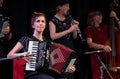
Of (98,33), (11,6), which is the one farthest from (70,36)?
(11,6)

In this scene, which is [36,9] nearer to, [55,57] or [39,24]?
[39,24]

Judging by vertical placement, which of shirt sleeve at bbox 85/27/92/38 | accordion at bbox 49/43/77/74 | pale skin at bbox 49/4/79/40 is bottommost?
accordion at bbox 49/43/77/74

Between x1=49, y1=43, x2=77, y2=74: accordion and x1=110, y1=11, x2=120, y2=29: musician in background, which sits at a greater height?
x1=110, y1=11, x2=120, y2=29: musician in background

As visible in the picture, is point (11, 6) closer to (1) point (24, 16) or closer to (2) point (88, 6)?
(1) point (24, 16)

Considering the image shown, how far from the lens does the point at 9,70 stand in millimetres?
5004

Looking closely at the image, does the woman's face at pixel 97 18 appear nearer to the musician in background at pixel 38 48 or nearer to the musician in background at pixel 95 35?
the musician in background at pixel 95 35

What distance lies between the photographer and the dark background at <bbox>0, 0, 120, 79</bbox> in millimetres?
5023

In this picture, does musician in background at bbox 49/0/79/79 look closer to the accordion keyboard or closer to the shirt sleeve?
the shirt sleeve

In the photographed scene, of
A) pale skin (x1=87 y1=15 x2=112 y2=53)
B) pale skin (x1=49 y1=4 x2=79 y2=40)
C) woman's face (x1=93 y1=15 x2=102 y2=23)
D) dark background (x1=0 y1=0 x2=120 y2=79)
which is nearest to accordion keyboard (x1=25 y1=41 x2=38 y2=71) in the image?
pale skin (x1=49 y1=4 x2=79 y2=40)

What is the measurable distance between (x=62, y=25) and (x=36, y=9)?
1.91 ft

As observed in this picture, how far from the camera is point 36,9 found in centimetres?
524

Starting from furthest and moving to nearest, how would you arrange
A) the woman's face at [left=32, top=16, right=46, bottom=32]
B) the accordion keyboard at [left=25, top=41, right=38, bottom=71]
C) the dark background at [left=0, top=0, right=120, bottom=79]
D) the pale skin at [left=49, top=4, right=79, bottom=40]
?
1. the dark background at [left=0, top=0, right=120, bottom=79]
2. the pale skin at [left=49, top=4, right=79, bottom=40]
3. the woman's face at [left=32, top=16, right=46, bottom=32]
4. the accordion keyboard at [left=25, top=41, right=38, bottom=71]

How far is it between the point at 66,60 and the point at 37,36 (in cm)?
42

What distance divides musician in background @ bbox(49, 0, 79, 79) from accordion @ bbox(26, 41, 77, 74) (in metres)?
0.32
